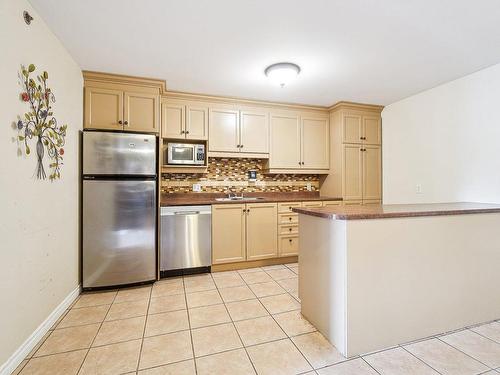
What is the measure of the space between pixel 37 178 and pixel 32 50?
879 mm

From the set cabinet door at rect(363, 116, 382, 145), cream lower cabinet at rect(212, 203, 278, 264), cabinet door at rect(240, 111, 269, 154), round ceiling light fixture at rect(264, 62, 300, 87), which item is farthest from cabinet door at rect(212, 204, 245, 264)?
cabinet door at rect(363, 116, 382, 145)

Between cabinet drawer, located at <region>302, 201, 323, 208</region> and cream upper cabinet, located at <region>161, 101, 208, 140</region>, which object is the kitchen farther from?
cabinet drawer, located at <region>302, 201, 323, 208</region>

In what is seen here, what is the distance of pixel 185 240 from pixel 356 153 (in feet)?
9.11

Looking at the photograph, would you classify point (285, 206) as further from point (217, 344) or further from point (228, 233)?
point (217, 344)

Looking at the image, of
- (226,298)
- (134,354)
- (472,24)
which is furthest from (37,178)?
(472,24)

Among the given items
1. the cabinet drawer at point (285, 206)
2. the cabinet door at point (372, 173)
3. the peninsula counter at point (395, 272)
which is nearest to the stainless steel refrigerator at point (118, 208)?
the cabinet drawer at point (285, 206)

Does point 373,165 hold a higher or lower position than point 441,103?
lower

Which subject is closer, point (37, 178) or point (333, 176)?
point (37, 178)

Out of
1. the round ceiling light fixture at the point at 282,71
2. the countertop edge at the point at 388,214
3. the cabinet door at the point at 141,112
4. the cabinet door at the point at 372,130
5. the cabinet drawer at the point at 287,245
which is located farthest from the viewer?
the cabinet door at the point at 372,130

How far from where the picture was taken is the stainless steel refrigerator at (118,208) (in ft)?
8.49

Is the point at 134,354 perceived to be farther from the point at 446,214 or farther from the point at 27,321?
the point at 446,214

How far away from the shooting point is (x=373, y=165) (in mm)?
3947

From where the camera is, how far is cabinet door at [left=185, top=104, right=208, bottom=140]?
3318 mm

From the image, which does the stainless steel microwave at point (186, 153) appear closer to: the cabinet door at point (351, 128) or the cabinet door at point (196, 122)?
the cabinet door at point (196, 122)
